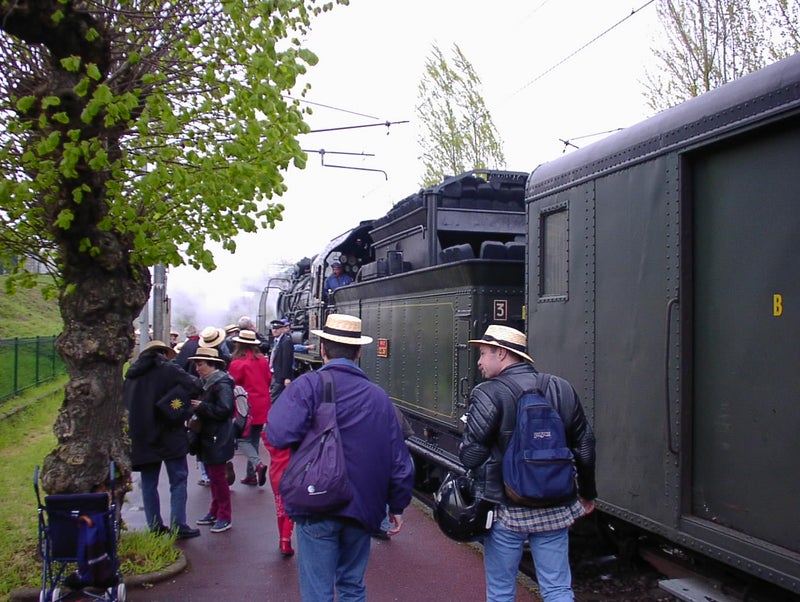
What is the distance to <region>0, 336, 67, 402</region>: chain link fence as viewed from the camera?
48.1 feet

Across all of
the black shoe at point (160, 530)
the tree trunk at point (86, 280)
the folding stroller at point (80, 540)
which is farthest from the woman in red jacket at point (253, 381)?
the folding stroller at point (80, 540)

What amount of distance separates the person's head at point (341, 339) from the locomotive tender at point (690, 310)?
1.60 meters

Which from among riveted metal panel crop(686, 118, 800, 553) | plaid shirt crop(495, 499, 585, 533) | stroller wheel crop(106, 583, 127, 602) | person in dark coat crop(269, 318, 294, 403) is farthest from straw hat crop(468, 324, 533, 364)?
person in dark coat crop(269, 318, 294, 403)

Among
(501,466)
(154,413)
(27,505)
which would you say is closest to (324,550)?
(501,466)

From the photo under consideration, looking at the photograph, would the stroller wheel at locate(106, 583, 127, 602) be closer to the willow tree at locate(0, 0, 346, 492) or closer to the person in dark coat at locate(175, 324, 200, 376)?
the willow tree at locate(0, 0, 346, 492)

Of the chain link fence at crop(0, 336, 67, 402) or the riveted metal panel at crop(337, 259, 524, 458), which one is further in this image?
the chain link fence at crop(0, 336, 67, 402)

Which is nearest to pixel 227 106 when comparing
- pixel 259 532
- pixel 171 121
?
pixel 171 121

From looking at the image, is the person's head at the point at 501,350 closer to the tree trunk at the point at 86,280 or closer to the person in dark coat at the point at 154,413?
the tree trunk at the point at 86,280

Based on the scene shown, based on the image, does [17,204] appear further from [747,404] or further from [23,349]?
[23,349]

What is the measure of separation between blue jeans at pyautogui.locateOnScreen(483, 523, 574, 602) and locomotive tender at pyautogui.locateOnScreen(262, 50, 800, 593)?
62 centimetres

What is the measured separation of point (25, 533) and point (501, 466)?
4.55 m

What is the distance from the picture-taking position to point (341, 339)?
383cm

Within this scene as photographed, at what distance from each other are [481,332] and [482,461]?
2.79 m

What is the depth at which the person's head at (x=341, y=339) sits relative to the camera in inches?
151
